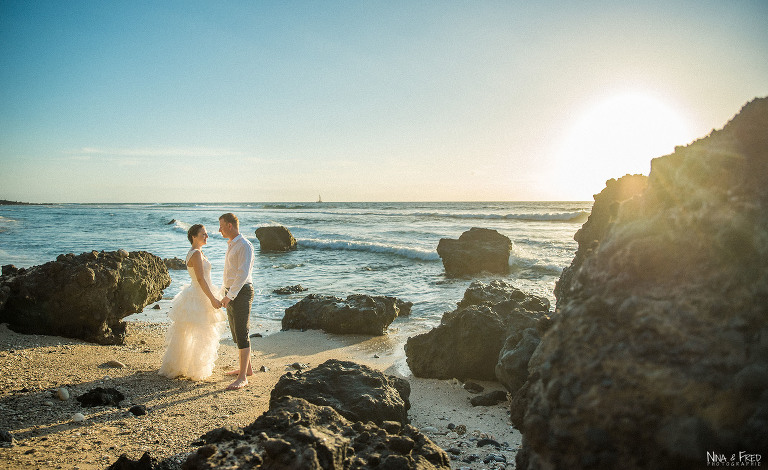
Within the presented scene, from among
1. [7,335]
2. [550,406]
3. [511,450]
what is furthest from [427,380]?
[7,335]

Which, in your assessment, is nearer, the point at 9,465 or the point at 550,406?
the point at 550,406

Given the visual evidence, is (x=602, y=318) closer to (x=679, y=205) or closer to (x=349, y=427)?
(x=679, y=205)

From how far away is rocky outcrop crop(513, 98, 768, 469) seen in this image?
153 centimetres

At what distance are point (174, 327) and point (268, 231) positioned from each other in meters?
18.4

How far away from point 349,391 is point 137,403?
2297 millimetres

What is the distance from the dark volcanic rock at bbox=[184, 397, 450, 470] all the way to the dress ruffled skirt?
3.08m

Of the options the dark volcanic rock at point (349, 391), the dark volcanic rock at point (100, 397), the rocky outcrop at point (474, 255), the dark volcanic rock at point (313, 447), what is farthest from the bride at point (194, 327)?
the rocky outcrop at point (474, 255)

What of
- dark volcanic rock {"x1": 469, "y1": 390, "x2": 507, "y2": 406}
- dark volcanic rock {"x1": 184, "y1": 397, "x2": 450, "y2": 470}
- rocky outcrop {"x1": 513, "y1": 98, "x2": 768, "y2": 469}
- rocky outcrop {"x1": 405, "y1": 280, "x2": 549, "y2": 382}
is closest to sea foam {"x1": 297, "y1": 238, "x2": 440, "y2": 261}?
rocky outcrop {"x1": 405, "y1": 280, "x2": 549, "y2": 382}

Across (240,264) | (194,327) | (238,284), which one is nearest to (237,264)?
(240,264)

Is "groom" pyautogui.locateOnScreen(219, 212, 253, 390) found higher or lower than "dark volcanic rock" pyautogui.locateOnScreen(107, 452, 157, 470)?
higher

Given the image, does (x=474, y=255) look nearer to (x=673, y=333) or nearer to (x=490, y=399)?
(x=490, y=399)

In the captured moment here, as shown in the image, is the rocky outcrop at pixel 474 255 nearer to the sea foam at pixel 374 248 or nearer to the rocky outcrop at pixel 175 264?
the sea foam at pixel 374 248

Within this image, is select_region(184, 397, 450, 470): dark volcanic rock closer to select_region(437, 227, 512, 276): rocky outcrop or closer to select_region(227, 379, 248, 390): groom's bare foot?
select_region(227, 379, 248, 390): groom's bare foot

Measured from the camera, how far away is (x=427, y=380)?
5504 mm
